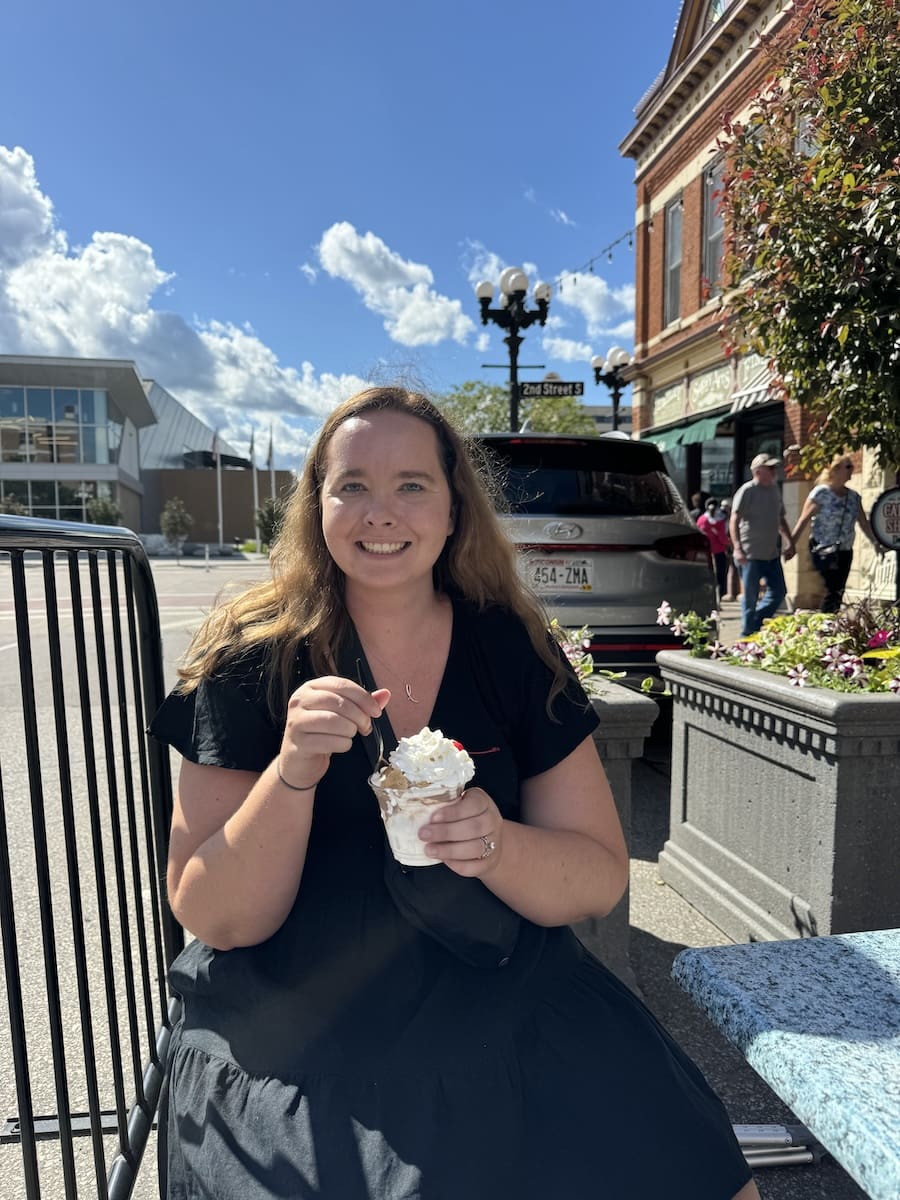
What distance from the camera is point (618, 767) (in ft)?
8.54

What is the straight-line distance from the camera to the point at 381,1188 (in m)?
1.12

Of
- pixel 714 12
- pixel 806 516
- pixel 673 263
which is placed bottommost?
pixel 806 516

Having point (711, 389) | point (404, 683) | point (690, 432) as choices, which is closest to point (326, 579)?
point (404, 683)

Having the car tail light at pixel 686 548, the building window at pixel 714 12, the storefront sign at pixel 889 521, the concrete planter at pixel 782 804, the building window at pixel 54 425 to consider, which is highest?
the building window at pixel 714 12

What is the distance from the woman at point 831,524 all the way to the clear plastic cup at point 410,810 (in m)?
7.89

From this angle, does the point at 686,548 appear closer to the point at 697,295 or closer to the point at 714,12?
the point at 697,295

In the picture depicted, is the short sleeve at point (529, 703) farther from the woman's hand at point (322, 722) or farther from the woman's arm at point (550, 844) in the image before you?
the woman's hand at point (322, 722)

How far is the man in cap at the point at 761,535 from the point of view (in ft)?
26.6

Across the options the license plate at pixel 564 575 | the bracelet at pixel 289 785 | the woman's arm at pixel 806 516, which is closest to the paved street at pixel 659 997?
the bracelet at pixel 289 785

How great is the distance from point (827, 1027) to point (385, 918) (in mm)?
677

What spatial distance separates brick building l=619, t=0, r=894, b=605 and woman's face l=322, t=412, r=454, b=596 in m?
10.4

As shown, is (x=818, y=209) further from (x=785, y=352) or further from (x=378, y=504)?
(x=378, y=504)

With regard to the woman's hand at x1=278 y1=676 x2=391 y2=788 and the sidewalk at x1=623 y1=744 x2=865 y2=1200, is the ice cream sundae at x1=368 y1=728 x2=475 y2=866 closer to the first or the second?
the woman's hand at x1=278 y1=676 x2=391 y2=788

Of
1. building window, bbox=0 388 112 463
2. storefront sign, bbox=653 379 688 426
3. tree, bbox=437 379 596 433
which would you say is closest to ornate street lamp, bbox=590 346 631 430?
storefront sign, bbox=653 379 688 426
